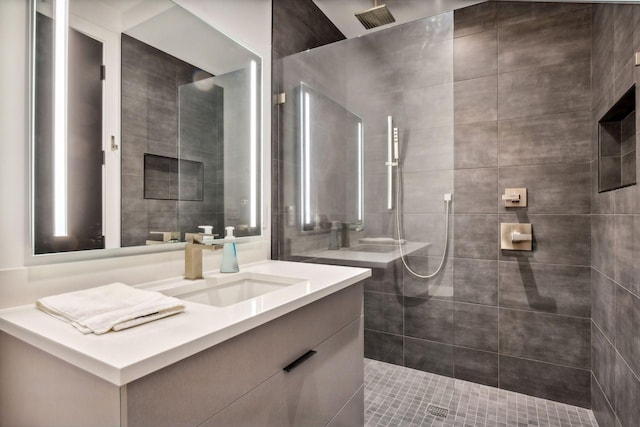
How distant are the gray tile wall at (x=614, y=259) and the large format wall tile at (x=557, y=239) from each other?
6 cm

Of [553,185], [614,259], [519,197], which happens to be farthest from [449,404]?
[553,185]

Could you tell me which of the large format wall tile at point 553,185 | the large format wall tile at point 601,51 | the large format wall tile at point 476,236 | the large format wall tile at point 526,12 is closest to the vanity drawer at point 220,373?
the large format wall tile at point 476,236

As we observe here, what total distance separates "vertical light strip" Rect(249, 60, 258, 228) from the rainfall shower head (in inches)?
24.1

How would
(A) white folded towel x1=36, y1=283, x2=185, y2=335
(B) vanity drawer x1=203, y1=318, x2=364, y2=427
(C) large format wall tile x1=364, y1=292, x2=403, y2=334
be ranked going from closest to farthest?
(A) white folded towel x1=36, y1=283, x2=185, y2=335 → (B) vanity drawer x1=203, y1=318, x2=364, y2=427 → (C) large format wall tile x1=364, y1=292, x2=403, y2=334

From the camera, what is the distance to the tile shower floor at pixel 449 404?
5.64 feet

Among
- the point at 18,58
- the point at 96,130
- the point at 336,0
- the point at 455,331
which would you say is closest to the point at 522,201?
the point at 455,331

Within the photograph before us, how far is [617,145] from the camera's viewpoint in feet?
5.17

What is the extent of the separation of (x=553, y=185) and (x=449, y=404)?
1.32 m

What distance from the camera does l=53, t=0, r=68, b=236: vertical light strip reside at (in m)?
1.01

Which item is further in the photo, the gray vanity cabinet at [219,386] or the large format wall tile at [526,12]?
the large format wall tile at [526,12]

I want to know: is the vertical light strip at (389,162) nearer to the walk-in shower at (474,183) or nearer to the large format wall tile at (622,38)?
the walk-in shower at (474,183)

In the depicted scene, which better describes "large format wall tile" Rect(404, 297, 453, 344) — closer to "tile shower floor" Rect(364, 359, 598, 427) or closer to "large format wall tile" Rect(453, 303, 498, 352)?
"large format wall tile" Rect(453, 303, 498, 352)

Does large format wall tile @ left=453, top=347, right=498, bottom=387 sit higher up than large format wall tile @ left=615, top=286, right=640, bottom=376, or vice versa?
large format wall tile @ left=615, top=286, right=640, bottom=376

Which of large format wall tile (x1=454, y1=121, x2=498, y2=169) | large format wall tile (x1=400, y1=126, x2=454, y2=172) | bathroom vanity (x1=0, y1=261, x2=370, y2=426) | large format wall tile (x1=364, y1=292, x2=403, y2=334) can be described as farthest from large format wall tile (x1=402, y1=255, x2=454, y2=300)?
bathroom vanity (x1=0, y1=261, x2=370, y2=426)
